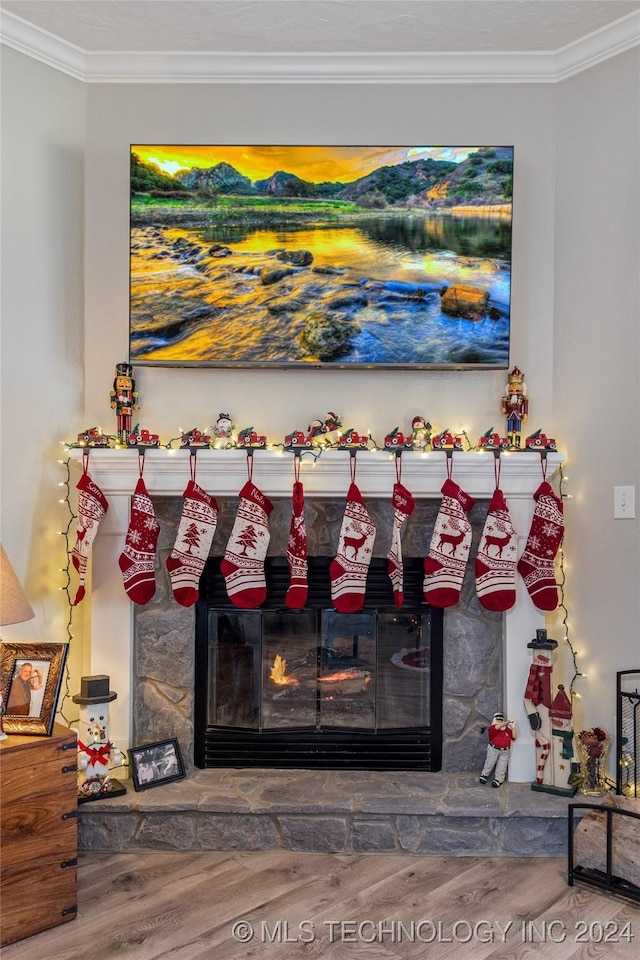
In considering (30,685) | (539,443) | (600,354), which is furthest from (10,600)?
(600,354)

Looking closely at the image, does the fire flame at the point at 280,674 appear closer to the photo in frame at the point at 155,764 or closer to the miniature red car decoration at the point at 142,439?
A: the photo in frame at the point at 155,764

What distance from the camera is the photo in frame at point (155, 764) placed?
2504 mm

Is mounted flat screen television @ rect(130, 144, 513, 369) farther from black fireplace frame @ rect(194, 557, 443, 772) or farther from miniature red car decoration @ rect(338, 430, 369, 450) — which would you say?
black fireplace frame @ rect(194, 557, 443, 772)

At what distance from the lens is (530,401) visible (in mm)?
2775

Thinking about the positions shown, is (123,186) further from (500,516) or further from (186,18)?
(500,516)

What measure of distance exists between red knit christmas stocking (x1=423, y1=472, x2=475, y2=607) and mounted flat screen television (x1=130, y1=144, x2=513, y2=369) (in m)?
0.50

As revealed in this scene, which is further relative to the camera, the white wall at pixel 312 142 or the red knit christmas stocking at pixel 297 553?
the white wall at pixel 312 142

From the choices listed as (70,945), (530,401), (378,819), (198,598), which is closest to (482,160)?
(530,401)

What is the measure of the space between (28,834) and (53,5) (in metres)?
2.65

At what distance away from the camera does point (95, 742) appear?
96.9 inches

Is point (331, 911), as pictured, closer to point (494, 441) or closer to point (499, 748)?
point (499, 748)

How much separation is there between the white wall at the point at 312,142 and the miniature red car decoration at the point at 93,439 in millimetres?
182

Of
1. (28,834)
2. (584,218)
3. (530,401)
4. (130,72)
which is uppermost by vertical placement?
(130,72)

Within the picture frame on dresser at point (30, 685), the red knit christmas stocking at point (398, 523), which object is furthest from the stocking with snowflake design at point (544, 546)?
the picture frame on dresser at point (30, 685)
